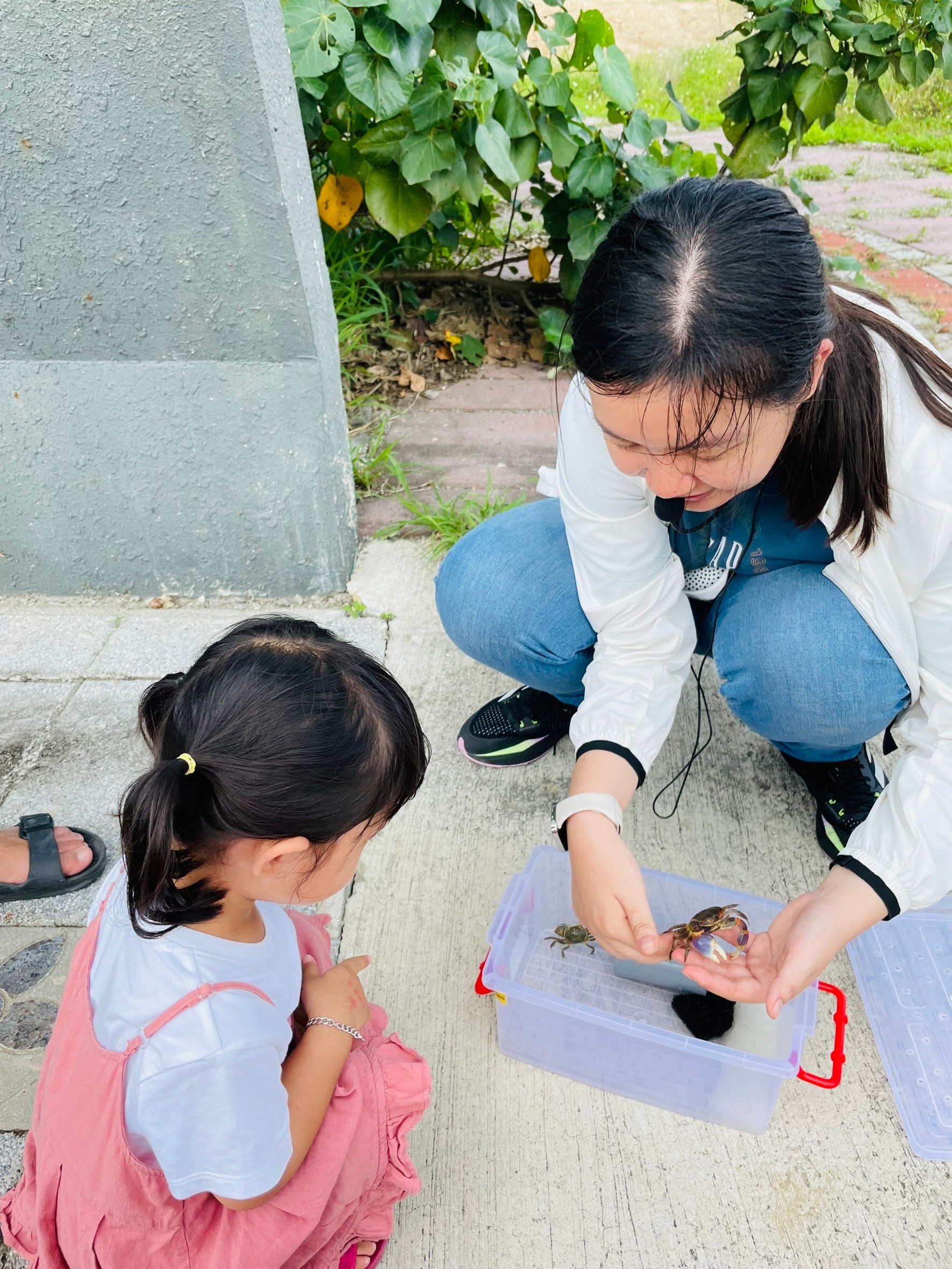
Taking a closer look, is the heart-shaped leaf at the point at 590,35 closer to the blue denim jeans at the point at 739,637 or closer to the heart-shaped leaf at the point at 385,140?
the heart-shaped leaf at the point at 385,140

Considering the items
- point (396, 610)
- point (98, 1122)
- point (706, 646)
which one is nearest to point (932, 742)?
point (706, 646)

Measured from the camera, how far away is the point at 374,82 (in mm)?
2307

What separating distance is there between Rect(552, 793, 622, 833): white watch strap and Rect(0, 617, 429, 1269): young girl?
0.33 m

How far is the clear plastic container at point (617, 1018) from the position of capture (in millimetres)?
1202

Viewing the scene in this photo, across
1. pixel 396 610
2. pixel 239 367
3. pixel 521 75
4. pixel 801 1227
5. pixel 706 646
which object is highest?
pixel 521 75

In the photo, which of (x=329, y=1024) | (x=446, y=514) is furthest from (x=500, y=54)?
(x=329, y=1024)

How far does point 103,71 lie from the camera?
1705 millimetres

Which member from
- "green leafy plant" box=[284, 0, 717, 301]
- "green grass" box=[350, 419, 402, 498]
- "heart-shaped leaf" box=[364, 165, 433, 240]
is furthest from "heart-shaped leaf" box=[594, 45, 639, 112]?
"green grass" box=[350, 419, 402, 498]

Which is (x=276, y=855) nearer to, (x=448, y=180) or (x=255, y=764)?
(x=255, y=764)

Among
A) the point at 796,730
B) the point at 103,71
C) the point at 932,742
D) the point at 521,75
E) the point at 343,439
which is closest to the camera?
the point at 932,742

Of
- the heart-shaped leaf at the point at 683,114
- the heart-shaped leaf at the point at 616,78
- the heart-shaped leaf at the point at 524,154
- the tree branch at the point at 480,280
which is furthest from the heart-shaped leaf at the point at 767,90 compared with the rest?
the tree branch at the point at 480,280

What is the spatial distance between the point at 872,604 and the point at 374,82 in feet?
5.83

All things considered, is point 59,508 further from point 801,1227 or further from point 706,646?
point 801,1227

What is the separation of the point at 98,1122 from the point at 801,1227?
0.85 metres
